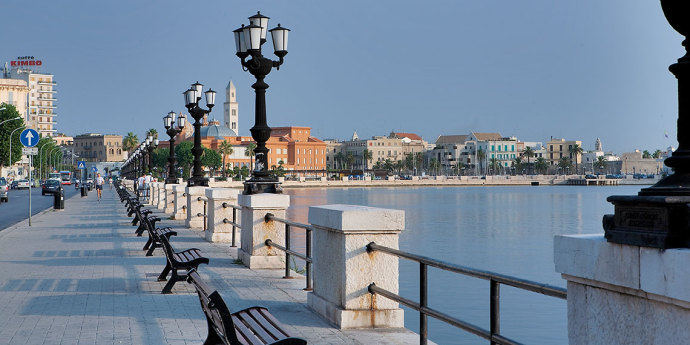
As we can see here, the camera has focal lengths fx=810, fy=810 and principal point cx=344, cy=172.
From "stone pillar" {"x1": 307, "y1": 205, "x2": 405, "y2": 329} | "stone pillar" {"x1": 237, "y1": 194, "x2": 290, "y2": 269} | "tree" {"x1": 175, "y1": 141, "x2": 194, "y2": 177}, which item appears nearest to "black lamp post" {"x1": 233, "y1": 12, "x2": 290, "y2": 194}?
"stone pillar" {"x1": 237, "y1": 194, "x2": 290, "y2": 269}

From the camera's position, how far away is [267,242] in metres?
14.0

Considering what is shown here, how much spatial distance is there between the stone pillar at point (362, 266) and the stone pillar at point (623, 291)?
4060 mm

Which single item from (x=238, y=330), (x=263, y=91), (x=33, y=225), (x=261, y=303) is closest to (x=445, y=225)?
(x=33, y=225)

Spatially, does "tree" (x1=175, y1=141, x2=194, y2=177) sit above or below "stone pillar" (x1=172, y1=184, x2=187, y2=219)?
above

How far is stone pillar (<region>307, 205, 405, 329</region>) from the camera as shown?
27.0 feet

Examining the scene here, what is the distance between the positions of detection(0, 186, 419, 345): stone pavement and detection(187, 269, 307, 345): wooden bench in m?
1.38

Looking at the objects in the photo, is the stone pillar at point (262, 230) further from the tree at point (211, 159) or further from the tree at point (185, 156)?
the tree at point (211, 159)

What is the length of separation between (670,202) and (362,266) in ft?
16.2

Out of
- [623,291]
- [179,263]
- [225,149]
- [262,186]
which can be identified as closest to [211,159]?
[225,149]

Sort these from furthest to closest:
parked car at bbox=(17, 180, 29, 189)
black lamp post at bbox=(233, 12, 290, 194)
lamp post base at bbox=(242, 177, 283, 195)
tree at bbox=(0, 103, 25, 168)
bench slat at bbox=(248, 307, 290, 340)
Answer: parked car at bbox=(17, 180, 29, 189), tree at bbox=(0, 103, 25, 168), black lamp post at bbox=(233, 12, 290, 194), lamp post base at bbox=(242, 177, 283, 195), bench slat at bbox=(248, 307, 290, 340)

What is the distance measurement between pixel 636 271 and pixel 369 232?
15.4 ft

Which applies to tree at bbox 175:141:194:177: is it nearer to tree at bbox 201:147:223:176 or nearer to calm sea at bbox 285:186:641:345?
tree at bbox 201:147:223:176

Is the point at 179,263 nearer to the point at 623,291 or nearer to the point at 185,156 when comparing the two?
the point at 623,291

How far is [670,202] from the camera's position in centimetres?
366
